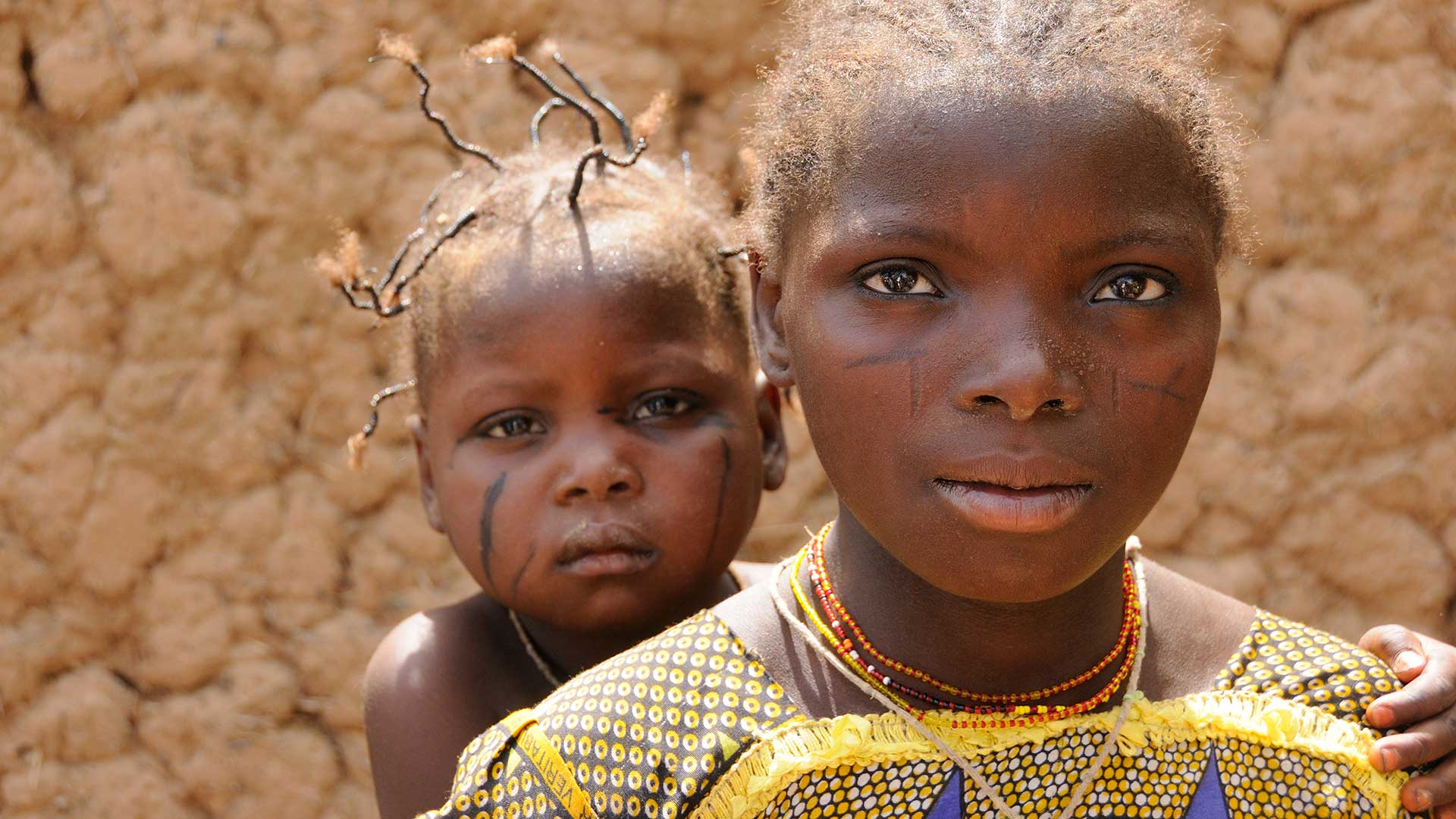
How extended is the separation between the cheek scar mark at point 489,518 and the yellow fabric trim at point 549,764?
2.48ft

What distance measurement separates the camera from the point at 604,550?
2242 millimetres

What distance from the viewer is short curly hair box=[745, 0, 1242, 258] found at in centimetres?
145

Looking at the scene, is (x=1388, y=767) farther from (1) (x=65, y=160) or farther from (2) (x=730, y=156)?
(1) (x=65, y=160)

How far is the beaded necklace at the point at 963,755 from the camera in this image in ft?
4.95

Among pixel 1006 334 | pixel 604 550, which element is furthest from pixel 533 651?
pixel 1006 334

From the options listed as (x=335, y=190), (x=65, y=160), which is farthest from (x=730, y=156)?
(x=65, y=160)

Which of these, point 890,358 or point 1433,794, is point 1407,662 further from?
point 890,358

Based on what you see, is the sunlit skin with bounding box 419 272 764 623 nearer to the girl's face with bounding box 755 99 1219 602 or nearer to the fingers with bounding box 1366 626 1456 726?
the girl's face with bounding box 755 99 1219 602

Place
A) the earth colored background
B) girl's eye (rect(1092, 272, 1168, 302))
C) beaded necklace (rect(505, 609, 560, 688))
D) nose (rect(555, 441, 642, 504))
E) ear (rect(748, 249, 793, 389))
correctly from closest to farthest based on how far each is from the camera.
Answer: girl's eye (rect(1092, 272, 1168, 302)), ear (rect(748, 249, 793, 389)), nose (rect(555, 441, 642, 504)), beaded necklace (rect(505, 609, 560, 688)), the earth colored background

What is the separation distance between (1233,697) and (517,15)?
2437mm

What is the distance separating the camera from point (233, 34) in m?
3.28

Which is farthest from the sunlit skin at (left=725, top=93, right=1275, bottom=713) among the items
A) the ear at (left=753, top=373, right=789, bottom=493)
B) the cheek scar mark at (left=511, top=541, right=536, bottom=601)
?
the ear at (left=753, top=373, right=789, bottom=493)

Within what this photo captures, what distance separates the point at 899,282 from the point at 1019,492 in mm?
242

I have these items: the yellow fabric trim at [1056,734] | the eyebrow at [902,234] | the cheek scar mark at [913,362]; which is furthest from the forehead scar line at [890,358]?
the yellow fabric trim at [1056,734]
